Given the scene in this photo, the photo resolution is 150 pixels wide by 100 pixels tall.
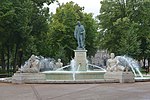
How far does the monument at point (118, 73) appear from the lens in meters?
24.6

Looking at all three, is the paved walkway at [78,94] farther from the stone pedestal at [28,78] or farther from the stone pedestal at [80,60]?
the stone pedestal at [80,60]

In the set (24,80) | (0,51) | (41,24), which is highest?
(41,24)

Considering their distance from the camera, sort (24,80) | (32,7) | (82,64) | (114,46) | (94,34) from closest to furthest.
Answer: (24,80) → (82,64) → (32,7) → (114,46) → (94,34)

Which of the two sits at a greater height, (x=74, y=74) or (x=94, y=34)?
(x=94, y=34)

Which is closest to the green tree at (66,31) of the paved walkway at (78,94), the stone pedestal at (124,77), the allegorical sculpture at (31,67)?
the allegorical sculpture at (31,67)

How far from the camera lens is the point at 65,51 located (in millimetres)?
65938

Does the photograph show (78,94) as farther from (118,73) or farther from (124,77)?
(118,73)

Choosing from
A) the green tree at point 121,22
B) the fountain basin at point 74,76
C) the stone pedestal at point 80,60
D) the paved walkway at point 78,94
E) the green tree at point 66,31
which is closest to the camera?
the paved walkway at point 78,94

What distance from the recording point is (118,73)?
25.0 m

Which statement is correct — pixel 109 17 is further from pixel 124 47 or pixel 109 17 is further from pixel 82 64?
pixel 82 64

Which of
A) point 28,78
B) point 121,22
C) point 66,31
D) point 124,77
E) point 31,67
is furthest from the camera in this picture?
point 66,31

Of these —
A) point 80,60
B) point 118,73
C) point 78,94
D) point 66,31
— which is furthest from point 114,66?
point 66,31

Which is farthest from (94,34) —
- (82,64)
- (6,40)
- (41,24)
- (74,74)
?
(74,74)

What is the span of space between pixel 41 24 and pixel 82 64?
57.1 ft
